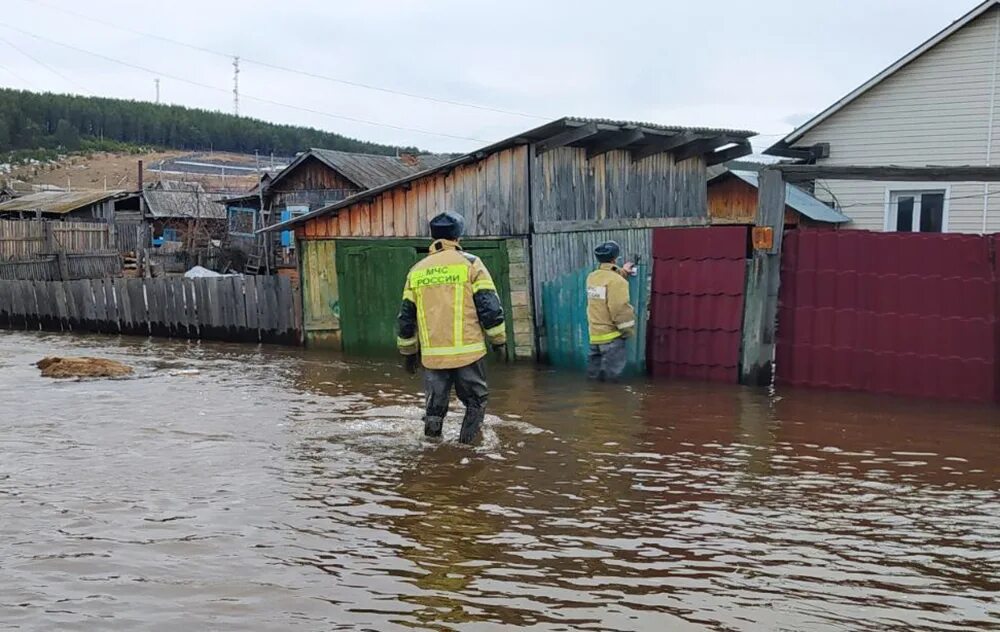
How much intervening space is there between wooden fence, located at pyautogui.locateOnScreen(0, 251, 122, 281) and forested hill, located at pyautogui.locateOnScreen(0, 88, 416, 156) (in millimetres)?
68940

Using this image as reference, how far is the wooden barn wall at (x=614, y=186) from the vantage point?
14344 mm

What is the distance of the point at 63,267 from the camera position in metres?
29.1

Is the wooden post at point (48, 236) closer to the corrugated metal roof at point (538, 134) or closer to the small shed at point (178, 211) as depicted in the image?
the small shed at point (178, 211)

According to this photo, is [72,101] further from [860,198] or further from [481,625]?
[481,625]

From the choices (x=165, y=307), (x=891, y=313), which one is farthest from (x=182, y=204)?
(x=891, y=313)

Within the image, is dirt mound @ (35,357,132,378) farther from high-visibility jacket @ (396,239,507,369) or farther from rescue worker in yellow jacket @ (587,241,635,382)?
high-visibility jacket @ (396,239,507,369)

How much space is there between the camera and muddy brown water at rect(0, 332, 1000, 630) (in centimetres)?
442

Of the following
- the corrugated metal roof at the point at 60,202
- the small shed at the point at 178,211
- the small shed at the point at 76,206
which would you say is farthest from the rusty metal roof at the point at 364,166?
the small shed at the point at 76,206

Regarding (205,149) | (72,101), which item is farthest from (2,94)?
(205,149)

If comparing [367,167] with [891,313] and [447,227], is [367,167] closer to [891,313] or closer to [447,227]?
[891,313]

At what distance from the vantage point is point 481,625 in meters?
4.21

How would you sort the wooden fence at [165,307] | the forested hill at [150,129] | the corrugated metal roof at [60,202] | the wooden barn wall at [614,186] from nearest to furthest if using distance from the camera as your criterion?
the wooden barn wall at [614,186] → the wooden fence at [165,307] → the corrugated metal roof at [60,202] → the forested hill at [150,129]

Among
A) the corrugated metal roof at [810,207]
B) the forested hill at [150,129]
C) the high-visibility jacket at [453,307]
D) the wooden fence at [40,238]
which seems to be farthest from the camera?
the forested hill at [150,129]

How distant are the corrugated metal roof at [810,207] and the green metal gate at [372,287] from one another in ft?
25.5
